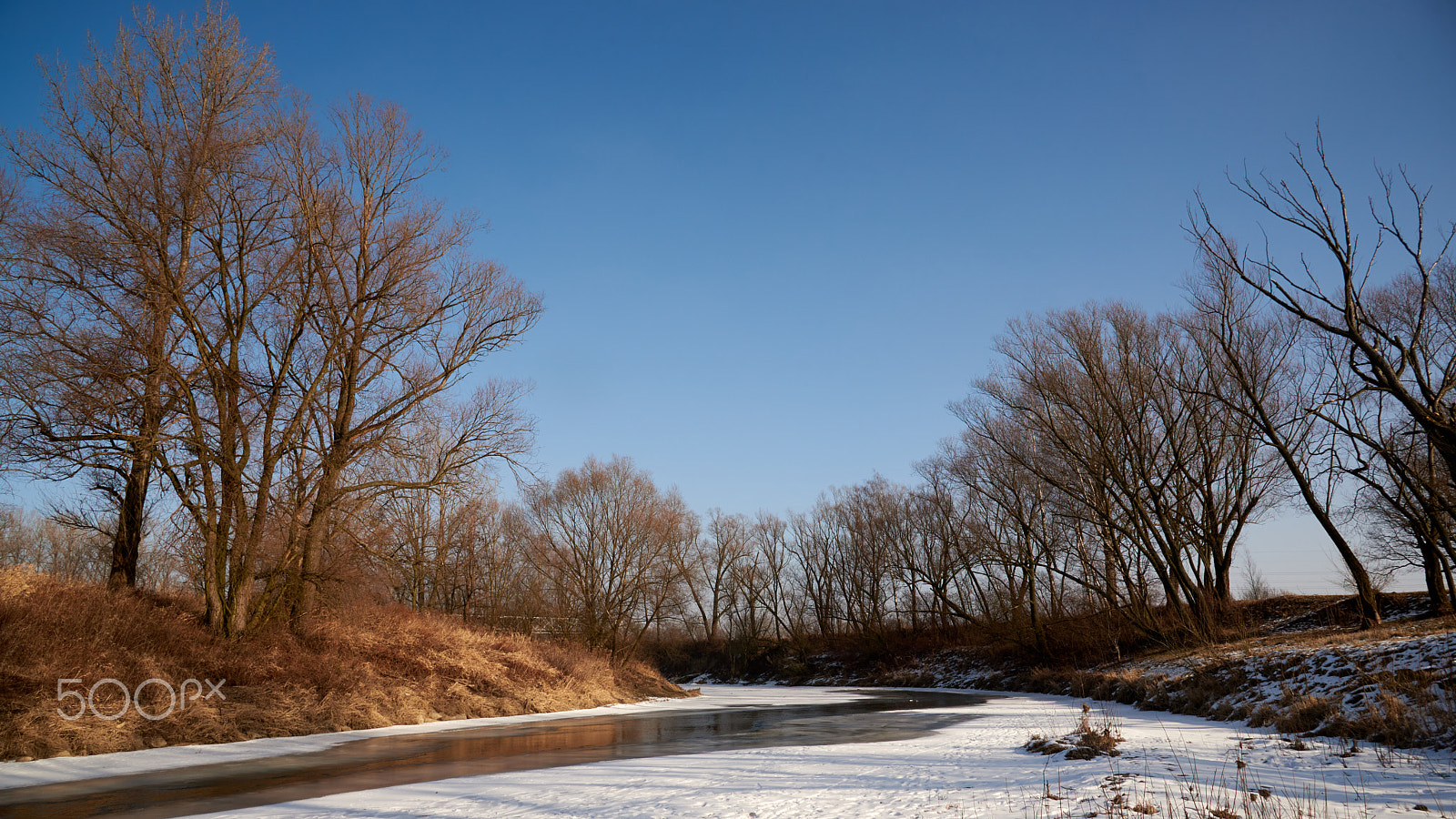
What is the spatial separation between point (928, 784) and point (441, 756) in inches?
305

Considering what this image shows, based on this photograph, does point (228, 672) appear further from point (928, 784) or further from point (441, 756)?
point (928, 784)

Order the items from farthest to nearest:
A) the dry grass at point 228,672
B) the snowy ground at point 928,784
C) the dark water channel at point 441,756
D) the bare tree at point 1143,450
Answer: the bare tree at point 1143,450
the dry grass at point 228,672
the dark water channel at point 441,756
the snowy ground at point 928,784

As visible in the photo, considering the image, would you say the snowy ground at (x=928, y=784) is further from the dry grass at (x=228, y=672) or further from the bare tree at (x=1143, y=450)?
the bare tree at (x=1143, y=450)

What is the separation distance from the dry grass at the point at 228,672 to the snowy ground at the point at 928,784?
86 centimetres

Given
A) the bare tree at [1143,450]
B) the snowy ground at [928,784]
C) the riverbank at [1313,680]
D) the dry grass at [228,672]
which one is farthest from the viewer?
the bare tree at [1143,450]

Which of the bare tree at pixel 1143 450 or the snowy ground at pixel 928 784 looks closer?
the snowy ground at pixel 928 784

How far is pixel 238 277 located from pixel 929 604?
170ft

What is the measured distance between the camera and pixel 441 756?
40.2ft

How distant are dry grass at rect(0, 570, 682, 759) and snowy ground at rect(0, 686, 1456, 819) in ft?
2.82

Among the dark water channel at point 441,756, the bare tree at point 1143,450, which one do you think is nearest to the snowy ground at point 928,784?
the dark water channel at point 441,756

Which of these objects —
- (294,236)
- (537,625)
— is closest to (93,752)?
(294,236)

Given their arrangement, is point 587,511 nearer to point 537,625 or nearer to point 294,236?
point 537,625

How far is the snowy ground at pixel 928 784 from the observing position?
24.5ft

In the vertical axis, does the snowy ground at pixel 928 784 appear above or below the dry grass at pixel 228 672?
below
